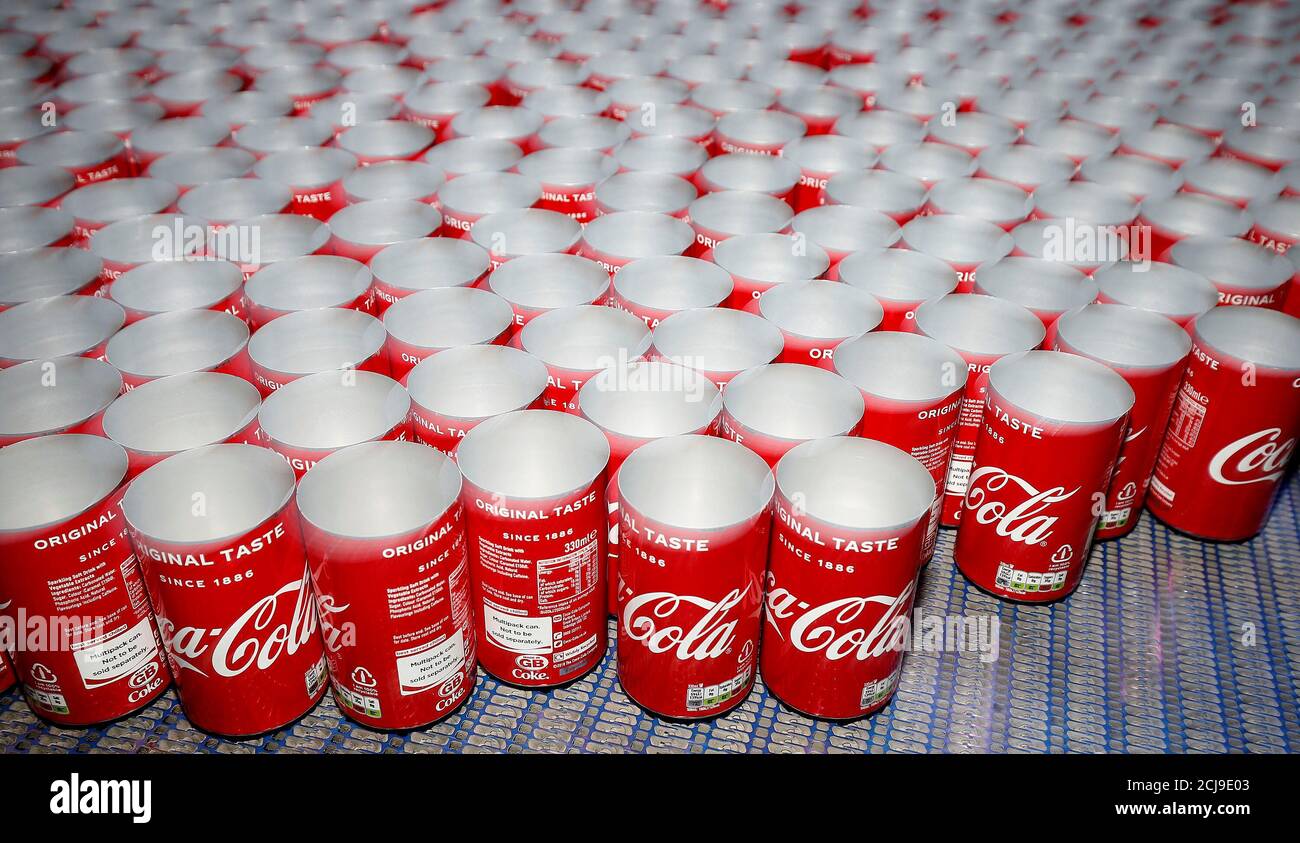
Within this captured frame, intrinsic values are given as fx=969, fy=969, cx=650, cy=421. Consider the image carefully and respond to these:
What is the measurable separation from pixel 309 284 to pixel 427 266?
0.62 feet

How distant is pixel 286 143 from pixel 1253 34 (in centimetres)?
260

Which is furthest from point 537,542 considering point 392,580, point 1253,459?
point 1253,459

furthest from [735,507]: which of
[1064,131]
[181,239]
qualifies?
[1064,131]

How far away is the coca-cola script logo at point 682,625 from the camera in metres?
1.10

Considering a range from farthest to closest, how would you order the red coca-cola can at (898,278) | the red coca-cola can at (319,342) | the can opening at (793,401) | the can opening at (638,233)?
the can opening at (638,233) < the red coca-cola can at (898,278) < the red coca-cola can at (319,342) < the can opening at (793,401)

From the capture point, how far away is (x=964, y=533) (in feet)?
4.65

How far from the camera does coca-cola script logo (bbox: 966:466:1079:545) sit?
129 cm

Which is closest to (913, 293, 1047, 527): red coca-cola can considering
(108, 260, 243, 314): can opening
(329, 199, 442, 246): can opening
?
(329, 199, 442, 246): can opening

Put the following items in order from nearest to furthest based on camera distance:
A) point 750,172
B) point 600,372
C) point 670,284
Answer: point 600,372, point 670,284, point 750,172

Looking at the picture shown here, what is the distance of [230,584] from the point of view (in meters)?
1.03

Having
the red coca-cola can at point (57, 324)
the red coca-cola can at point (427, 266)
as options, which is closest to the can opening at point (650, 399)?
the red coca-cola can at point (427, 266)

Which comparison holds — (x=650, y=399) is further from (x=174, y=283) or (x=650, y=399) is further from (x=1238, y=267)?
(x=1238, y=267)

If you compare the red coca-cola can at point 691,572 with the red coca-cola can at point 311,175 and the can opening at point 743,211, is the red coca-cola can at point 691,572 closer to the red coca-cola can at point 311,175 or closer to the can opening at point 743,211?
the can opening at point 743,211

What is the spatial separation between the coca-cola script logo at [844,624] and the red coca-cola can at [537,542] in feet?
0.76
